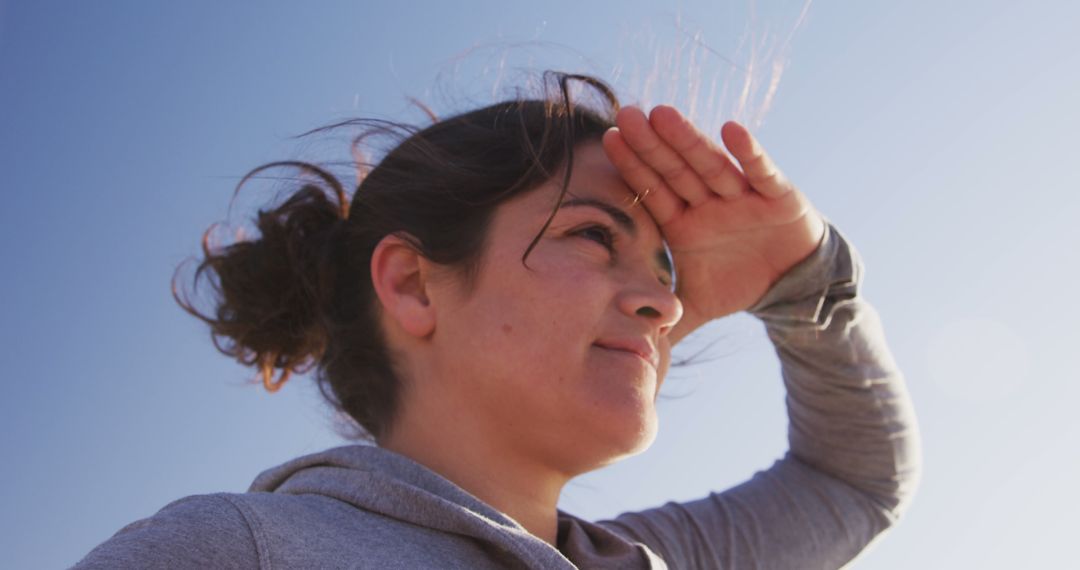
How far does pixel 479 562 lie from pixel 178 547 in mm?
493

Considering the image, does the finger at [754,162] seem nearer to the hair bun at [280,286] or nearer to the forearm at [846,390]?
the forearm at [846,390]

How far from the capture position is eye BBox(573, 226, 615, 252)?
200cm

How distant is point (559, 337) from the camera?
1.81 meters

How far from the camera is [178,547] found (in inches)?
50.7

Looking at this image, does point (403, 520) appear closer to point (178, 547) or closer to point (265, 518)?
point (265, 518)

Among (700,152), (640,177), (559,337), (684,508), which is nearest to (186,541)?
(559,337)

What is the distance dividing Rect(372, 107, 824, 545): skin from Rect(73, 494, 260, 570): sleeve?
0.55 metres

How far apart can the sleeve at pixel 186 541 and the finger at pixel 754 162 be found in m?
1.23

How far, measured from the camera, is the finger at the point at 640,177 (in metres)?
2.08

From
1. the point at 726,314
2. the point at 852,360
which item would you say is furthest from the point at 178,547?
the point at 852,360

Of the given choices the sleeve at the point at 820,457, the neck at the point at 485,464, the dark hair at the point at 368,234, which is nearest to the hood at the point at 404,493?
the neck at the point at 485,464

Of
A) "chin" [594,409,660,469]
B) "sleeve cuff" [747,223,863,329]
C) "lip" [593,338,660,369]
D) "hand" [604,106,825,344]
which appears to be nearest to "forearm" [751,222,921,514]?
"sleeve cuff" [747,223,863,329]

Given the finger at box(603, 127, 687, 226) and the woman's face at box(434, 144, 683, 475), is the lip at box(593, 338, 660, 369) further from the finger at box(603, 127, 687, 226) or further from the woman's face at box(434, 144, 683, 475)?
the finger at box(603, 127, 687, 226)

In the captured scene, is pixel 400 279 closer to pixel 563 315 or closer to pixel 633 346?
pixel 563 315
